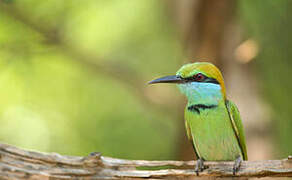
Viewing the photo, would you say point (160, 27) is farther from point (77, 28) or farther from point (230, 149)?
point (230, 149)

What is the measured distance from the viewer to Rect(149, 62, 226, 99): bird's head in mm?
3848

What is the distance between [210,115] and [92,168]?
121 centimetres

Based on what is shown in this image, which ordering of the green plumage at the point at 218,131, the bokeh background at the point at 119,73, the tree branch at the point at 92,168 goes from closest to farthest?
1. the tree branch at the point at 92,168
2. the green plumage at the point at 218,131
3. the bokeh background at the point at 119,73

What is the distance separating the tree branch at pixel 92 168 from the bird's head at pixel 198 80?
0.78 m

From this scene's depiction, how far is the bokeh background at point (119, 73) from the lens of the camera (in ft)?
18.0

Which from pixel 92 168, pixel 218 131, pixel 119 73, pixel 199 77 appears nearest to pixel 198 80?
pixel 199 77

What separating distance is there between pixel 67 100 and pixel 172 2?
246 cm

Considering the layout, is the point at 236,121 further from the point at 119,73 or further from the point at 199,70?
the point at 119,73

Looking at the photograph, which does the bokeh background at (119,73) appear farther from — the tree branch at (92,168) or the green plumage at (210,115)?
the tree branch at (92,168)

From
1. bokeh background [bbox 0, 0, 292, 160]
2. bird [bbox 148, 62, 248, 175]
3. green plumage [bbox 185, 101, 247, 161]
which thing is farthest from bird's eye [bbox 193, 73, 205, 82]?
bokeh background [bbox 0, 0, 292, 160]

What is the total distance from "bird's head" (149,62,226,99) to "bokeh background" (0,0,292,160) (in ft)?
5.48

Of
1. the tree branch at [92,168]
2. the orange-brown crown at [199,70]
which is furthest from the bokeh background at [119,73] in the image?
the tree branch at [92,168]

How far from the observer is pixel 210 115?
381cm

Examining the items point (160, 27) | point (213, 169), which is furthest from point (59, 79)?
point (213, 169)
